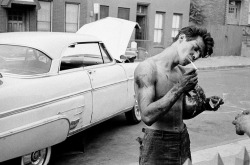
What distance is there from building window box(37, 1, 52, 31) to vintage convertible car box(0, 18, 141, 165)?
13338 mm

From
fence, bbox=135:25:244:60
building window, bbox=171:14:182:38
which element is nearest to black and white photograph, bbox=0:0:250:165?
building window, bbox=171:14:182:38

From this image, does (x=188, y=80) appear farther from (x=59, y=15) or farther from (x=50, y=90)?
(x=59, y=15)

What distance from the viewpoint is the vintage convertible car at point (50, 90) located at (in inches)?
171

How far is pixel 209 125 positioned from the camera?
7.82 m

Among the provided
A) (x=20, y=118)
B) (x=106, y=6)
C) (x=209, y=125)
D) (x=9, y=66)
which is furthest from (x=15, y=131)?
(x=106, y=6)

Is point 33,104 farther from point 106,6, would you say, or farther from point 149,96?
point 106,6

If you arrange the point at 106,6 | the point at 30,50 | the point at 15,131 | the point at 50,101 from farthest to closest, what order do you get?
the point at 106,6, the point at 30,50, the point at 50,101, the point at 15,131

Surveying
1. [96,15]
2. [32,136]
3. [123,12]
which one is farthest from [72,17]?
[32,136]

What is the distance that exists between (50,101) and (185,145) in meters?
2.21

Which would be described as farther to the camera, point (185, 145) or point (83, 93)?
point (83, 93)

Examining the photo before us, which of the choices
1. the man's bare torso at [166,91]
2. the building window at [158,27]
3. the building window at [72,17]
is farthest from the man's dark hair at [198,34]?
the building window at [158,27]

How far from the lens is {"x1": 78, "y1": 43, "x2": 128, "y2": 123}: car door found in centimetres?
587

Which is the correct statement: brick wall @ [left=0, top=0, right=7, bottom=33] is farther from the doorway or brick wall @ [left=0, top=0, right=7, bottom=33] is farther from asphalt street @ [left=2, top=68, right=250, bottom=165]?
asphalt street @ [left=2, top=68, right=250, bottom=165]

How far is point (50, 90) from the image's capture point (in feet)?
15.8
